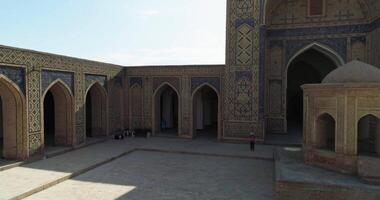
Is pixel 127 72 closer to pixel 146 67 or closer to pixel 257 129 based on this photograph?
pixel 146 67

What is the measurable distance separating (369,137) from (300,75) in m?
11.1

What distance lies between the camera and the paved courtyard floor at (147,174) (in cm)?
581

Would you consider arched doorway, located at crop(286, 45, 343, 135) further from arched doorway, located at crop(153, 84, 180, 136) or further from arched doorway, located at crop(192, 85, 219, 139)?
arched doorway, located at crop(153, 84, 180, 136)

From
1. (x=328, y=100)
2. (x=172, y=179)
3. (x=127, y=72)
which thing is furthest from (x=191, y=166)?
(x=127, y=72)

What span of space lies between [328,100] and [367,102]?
2.47 feet

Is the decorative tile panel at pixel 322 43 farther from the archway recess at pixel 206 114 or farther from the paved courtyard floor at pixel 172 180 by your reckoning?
the paved courtyard floor at pixel 172 180

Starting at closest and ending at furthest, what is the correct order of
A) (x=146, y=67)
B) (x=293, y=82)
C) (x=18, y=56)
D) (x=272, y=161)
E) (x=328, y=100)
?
(x=328, y=100), (x=18, y=56), (x=272, y=161), (x=146, y=67), (x=293, y=82)

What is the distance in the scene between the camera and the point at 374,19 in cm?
1106

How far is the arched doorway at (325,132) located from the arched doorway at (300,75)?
251 inches

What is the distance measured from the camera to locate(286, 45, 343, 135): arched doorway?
48.6ft

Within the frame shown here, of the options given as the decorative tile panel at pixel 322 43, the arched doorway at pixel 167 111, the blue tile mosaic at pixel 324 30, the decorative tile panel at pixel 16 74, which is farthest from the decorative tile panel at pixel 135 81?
the decorative tile panel at pixel 322 43

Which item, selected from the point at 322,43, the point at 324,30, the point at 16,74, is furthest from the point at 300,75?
the point at 16,74

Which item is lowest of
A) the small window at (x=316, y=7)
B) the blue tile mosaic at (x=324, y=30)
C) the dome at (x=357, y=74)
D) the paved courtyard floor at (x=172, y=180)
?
the paved courtyard floor at (x=172, y=180)

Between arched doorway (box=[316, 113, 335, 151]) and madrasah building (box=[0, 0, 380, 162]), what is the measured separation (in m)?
3.71
